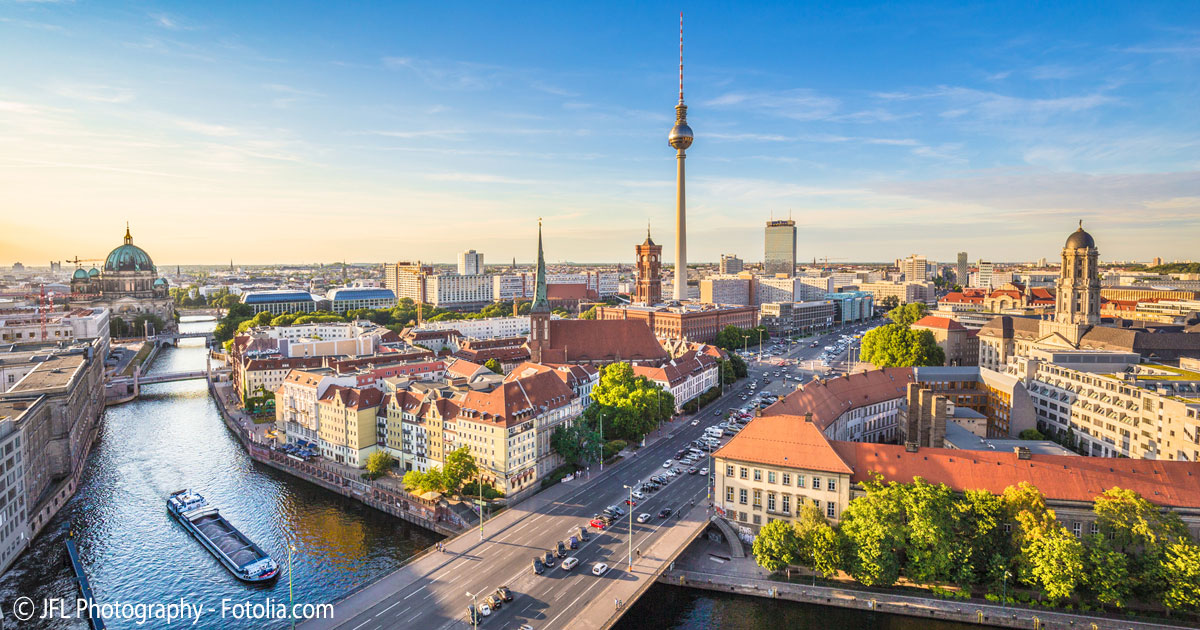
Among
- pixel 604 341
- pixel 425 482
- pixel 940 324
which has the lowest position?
pixel 425 482

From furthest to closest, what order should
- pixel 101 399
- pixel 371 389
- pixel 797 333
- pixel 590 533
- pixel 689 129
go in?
pixel 797 333
pixel 689 129
pixel 101 399
pixel 371 389
pixel 590 533

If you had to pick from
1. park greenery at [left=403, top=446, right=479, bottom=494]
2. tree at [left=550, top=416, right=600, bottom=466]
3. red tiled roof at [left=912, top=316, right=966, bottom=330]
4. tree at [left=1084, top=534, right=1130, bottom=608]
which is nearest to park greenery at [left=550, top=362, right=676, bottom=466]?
tree at [left=550, top=416, right=600, bottom=466]

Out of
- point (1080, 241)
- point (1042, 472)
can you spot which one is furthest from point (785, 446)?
point (1080, 241)

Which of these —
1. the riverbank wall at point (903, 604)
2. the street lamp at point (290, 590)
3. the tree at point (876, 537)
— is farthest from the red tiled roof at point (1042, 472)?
the street lamp at point (290, 590)

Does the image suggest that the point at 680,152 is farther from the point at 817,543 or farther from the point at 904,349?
the point at 817,543

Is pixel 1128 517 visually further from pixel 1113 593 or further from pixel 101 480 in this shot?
pixel 101 480

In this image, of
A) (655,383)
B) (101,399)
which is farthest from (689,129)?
(101,399)
